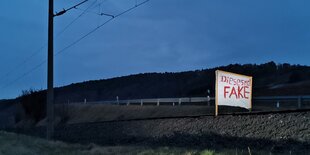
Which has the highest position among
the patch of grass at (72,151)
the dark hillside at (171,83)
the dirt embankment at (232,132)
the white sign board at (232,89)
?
the dark hillside at (171,83)

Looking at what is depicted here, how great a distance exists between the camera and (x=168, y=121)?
27625mm

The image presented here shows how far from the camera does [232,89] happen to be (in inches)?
1008

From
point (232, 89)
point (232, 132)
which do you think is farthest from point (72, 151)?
point (232, 89)

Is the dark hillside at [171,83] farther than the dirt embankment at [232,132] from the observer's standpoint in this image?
Yes

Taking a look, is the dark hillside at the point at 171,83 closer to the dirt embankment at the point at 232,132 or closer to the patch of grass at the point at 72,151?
the dirt embankment at the point at 232,132

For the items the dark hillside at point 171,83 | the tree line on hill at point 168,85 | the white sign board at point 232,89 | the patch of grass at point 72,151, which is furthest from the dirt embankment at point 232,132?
the dark hillside at point 171,83

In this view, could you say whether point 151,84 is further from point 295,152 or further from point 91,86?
point 295,152

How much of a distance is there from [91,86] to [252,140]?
315 feet

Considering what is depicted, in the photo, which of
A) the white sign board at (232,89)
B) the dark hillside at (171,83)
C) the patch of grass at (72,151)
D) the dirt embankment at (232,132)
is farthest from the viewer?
the dark hillside at (171,83)

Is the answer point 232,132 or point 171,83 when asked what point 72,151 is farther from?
point 171,83

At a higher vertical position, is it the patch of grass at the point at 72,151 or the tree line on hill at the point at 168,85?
the tree line on hill at the point at 168,85

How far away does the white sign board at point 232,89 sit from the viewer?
24.9 meters

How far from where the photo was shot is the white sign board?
24891 millimetres

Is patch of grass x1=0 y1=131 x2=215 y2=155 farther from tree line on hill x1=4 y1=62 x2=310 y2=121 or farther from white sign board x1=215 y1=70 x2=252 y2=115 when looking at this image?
tree line on hill x1=4 y1=62 x2=310 y2=121
